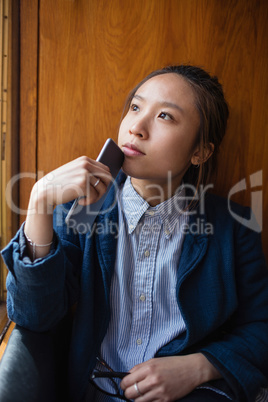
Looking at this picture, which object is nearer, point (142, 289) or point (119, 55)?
point (142, 289)

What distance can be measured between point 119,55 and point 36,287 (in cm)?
84

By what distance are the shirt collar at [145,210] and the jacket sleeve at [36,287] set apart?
26 cm

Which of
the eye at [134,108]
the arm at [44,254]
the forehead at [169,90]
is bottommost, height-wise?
the arm at [44,254]

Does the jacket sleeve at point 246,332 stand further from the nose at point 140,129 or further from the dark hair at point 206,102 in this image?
the nose at point 140,129

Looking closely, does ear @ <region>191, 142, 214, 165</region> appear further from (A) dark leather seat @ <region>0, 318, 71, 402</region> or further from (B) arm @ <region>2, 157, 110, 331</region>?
(A) dark leather seat @ <region>0, 318, 71, 402</region>

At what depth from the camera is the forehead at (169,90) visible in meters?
0.88

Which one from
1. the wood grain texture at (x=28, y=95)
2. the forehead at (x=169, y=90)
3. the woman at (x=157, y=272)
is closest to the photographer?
the woman at (x=157, y=272)

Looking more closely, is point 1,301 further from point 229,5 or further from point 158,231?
point 229,5

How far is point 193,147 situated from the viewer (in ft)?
3.09

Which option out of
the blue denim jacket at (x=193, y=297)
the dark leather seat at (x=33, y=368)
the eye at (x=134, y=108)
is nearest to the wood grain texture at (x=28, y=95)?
the blue denim jacket at (x=193, y=297)

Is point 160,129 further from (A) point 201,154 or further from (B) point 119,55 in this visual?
(B) point 119,55

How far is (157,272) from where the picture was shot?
3.05ft

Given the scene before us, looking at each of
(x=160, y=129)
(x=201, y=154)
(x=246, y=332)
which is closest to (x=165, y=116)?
(x=160, y=129)

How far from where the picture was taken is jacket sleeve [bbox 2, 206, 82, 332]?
0.72m
